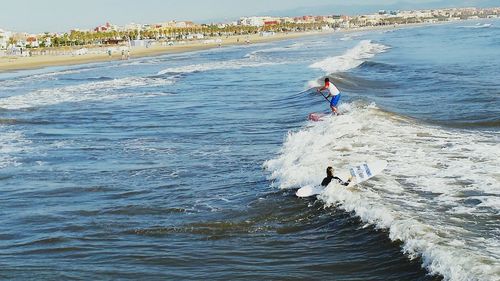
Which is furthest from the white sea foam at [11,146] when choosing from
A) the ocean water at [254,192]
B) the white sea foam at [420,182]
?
the white sea foam at [420,182]

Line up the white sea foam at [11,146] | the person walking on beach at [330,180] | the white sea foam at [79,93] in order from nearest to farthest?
the person walking on beach at [330,180]
the white sea foam at [11,146]
the white sea foam at [79,93]

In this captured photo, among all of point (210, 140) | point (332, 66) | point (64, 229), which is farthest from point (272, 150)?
point (332, 66)

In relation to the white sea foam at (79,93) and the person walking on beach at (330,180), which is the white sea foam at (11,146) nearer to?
the white sea foam at (79,93)

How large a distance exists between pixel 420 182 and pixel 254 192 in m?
3.26

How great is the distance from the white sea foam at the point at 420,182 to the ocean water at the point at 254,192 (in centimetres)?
3

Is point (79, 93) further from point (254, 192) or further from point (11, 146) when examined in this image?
point (254, 192)

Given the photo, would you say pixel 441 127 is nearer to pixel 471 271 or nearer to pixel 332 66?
pixel 471 271

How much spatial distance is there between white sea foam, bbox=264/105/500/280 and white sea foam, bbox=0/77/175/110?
18.6 meters

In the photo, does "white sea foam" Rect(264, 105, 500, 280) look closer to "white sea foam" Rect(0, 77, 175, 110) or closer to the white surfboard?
the white surfboard

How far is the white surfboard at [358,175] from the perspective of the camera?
1212 cm

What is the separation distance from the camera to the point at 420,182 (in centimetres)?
1248

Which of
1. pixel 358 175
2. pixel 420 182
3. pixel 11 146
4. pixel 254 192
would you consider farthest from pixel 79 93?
pixel 420 182

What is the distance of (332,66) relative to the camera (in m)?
47.7

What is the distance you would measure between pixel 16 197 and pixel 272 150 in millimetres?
6566
